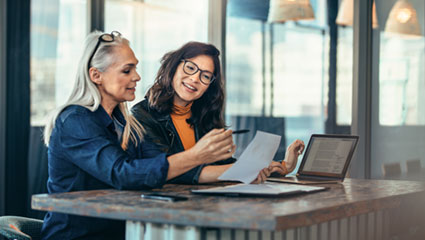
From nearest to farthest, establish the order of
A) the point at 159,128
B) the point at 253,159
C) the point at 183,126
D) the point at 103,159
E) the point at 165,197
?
the point at 165,197
the point at 103,159
the point at 253,159
the point at 159,128
the point at 183,126

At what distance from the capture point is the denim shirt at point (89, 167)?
6.63ft

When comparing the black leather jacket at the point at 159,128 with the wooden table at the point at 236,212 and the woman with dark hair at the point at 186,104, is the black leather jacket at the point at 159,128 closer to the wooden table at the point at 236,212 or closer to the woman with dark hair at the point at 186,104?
the woman with dark hair at the point at 186,104

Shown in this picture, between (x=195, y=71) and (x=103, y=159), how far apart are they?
1.01 metres

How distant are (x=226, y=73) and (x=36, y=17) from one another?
1.68 m

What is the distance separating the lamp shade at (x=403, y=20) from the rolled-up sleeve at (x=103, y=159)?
2183 mm

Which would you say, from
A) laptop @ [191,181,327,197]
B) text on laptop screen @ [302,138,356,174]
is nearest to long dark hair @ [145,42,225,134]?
text on laptop screen @ [302,138,356,174]

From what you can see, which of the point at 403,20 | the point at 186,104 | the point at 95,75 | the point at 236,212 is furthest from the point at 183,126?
the point at 403,20

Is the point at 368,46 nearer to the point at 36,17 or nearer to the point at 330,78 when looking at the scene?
the point at 330,78

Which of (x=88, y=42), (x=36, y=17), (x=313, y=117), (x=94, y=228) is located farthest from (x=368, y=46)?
(x=36, y=17)

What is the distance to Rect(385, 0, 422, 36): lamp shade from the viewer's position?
3.47 m

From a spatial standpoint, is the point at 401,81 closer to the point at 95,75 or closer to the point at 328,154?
the point at 328,154

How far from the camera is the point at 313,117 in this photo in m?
4.05

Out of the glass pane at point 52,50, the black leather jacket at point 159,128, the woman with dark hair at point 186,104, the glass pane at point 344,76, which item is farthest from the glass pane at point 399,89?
the glass pane at point 52,50

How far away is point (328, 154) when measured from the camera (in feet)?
8.38
